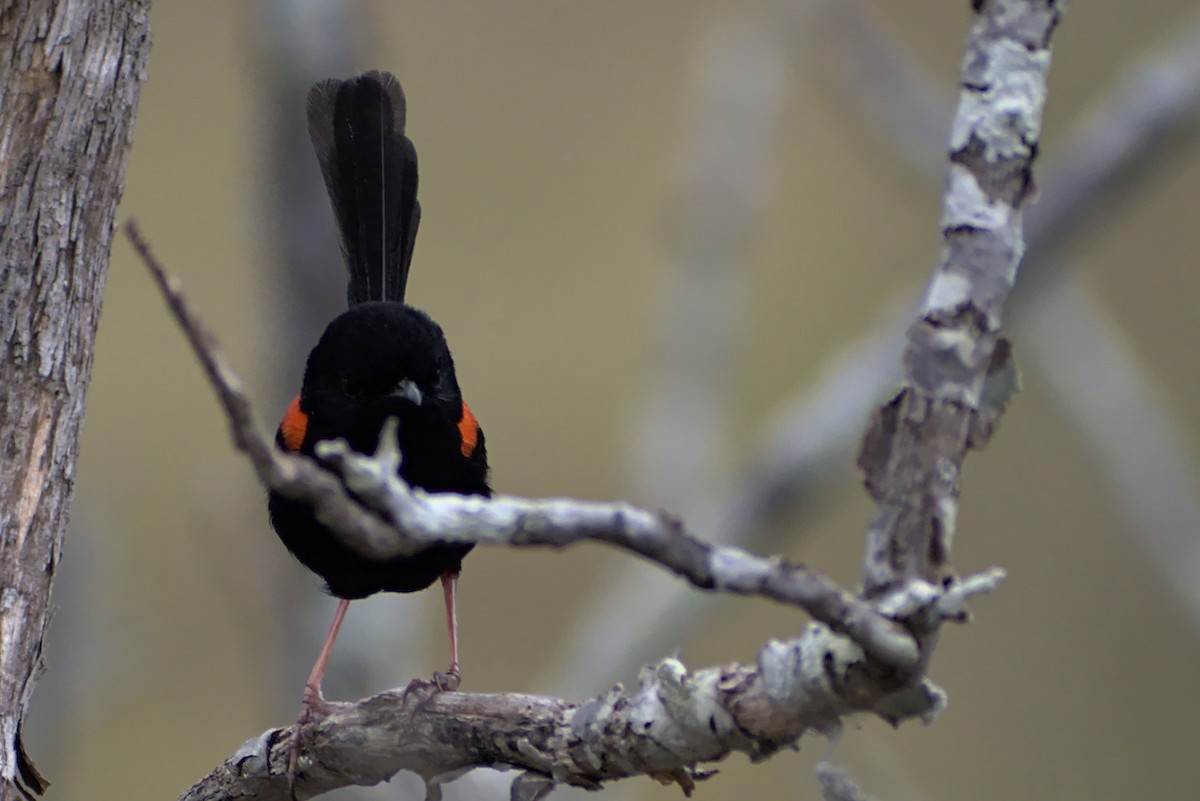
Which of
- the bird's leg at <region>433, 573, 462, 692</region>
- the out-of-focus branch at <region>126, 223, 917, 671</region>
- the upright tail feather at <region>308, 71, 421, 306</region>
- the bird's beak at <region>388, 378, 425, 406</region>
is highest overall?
the upright tail feather at <region>308, 71, 421, 306</region>

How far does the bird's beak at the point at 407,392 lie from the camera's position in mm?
2115

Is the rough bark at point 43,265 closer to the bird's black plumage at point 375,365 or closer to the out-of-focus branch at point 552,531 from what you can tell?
the bird's black plumage at point 375,365

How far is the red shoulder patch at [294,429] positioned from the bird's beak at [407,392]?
23 cm

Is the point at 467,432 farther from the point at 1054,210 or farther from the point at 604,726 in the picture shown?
the point at 1054,210

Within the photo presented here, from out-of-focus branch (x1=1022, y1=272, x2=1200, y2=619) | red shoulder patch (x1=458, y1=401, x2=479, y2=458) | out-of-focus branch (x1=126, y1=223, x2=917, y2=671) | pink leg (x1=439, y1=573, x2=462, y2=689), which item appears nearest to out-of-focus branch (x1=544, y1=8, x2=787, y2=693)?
out-of-focus branch (x1=1022, y1=272, x2=1200, y2=619)

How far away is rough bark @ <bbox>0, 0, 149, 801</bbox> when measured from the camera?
169 cm

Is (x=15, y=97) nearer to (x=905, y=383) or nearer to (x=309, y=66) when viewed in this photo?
(x=905, y=383)

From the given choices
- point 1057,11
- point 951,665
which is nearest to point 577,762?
point 1057,11

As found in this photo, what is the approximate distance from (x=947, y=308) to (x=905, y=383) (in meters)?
0.07

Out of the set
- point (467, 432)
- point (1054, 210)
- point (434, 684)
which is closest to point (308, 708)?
point (434, 684)

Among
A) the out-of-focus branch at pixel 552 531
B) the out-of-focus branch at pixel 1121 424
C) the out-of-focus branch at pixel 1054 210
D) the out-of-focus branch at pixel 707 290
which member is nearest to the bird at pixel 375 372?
the out-of-focus branch at pixel 552 531

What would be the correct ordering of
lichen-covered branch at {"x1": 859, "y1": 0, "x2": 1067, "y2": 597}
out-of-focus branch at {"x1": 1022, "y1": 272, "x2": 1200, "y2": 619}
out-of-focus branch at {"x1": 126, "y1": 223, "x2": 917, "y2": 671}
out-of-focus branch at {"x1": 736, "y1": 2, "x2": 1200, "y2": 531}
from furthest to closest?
out-of-focus branch at {"x1": 1022, "y1": 272, "x2": 1200, "y2": 619}, out-of-focus branch at {"x1": 736, "y1": 2, "x2": 1200, "y2": 531}, lichen-covered branch at {"x1": 859, "y1": 0, "x2": 1067, "y2": 597}, out-of-focus branch at {"x1": 126, "y1": 223, "x2": 917, "y2": 671}

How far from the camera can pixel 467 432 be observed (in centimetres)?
230

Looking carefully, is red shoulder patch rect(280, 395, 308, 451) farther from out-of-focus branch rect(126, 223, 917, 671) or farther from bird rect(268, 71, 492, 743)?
out-of-focus branch rect(126, 223, 917, 671)
